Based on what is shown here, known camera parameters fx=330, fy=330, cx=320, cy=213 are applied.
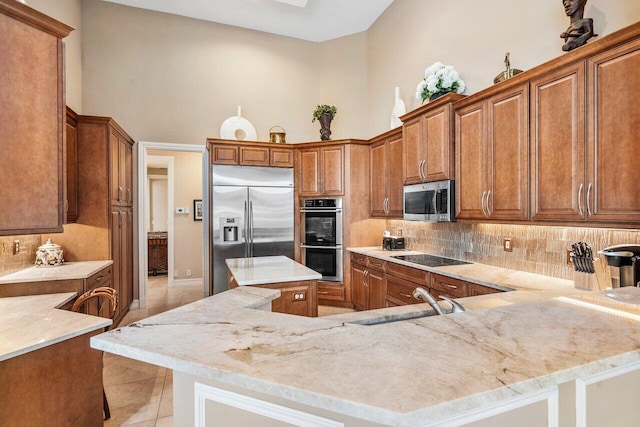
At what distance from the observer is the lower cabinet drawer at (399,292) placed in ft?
10.6

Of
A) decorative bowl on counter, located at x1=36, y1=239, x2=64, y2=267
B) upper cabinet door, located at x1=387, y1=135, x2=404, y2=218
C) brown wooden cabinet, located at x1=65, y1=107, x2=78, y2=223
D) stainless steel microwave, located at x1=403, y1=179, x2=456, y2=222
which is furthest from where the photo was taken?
upper cabinet door, located at x1=387, y1=135, x2=404, y2=218

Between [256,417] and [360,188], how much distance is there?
13.3 ft

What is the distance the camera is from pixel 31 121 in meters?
1.89

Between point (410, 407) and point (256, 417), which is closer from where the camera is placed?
point (410, 407)

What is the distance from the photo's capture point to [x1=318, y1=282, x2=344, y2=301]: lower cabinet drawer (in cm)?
461

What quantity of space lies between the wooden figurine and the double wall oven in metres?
3.00

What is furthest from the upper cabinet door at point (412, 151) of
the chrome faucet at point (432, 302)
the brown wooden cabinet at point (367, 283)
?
the chrome faucet at point (432, 302)

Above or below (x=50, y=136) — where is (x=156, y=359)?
below

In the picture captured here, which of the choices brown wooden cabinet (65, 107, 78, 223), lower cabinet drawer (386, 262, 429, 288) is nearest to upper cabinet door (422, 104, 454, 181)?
lower cabinet drawer (386, 262, 429, 288)

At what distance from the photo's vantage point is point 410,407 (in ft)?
1.87

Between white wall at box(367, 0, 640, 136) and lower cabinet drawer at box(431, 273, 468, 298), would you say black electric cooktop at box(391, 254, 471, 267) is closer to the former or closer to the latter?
lower cabinet drawer at box(431, 273, 468, 298)

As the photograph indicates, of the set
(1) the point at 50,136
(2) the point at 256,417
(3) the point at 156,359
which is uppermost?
(1) the point at 50,136

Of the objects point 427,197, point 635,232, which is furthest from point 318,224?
point 635,232

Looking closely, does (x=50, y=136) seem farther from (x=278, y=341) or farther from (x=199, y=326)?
(x=278, y=341)
